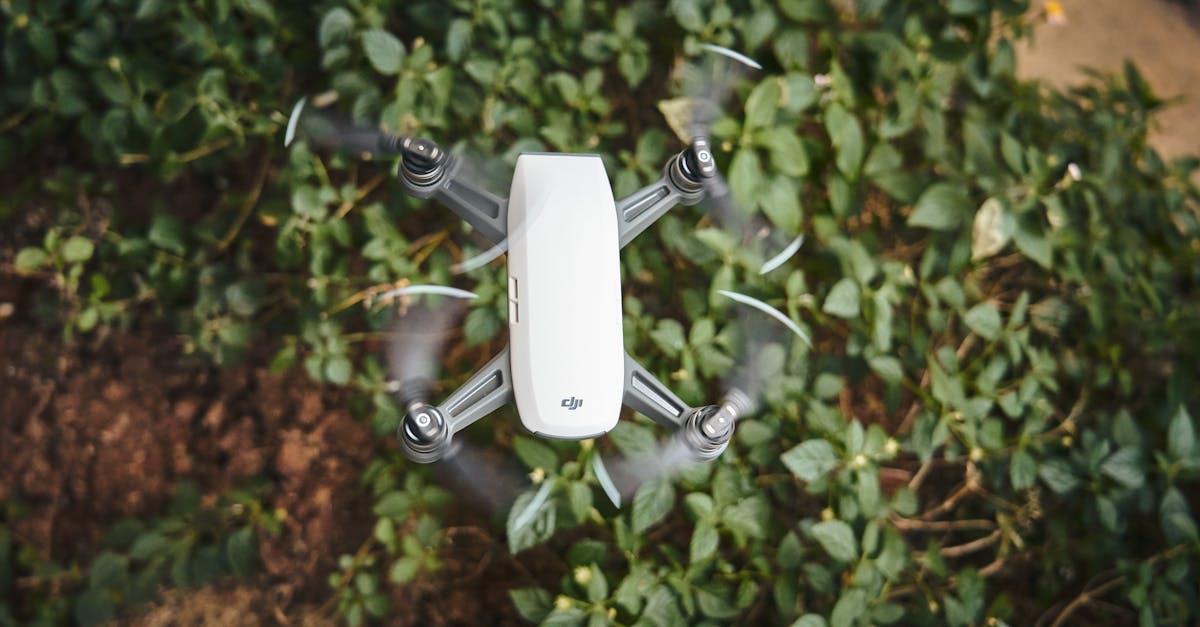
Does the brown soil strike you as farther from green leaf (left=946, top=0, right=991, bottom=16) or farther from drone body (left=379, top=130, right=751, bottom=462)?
green leaf (left=946, top=0, right=991, bottom=16)

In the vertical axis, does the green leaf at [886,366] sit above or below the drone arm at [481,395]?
below

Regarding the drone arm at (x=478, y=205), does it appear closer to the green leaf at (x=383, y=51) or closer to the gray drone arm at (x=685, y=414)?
the gray drone arm at (x=685, y=414)

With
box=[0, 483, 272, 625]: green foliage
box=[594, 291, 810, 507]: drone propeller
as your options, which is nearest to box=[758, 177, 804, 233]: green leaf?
box=[594, 291, 810, 507]: drone propeller

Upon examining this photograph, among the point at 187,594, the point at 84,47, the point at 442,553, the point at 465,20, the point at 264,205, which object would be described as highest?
the point at 465,20

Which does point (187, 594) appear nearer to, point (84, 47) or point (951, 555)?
point (84, 47)

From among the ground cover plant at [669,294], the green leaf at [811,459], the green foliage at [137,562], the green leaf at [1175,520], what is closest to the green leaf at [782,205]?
the ground cover plant at [669,294]

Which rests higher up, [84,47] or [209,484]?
[84,47]

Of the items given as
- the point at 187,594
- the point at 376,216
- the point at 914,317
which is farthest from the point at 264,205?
the point at 914,317
